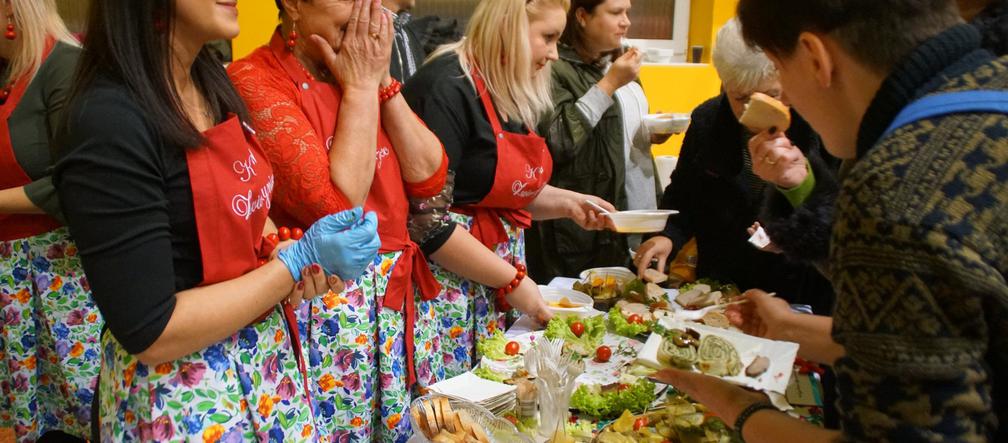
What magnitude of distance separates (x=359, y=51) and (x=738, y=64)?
1.20 metres

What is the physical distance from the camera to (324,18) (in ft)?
5.69

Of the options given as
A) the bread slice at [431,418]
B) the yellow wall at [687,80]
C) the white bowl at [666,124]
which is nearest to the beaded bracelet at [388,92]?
the bread slice at [431,418]

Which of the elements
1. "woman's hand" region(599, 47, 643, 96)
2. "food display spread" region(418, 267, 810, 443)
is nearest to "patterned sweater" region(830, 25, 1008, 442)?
"food display spread" region(418, 267, 810, 443)

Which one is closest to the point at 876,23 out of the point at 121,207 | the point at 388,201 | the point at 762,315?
the point at 762,315

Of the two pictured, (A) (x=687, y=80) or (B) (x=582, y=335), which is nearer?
(B) (x=582, y=335)

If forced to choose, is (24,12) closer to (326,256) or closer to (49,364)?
(49,364)

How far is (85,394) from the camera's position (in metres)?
2.53

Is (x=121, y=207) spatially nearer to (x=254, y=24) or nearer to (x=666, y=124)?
(x=666, y=124)

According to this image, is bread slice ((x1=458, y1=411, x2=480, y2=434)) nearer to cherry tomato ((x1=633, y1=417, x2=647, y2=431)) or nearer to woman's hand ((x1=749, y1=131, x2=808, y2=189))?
cherry tomato ((x1=633, y1=417, x2=647, y2=431))

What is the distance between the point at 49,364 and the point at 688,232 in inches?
91.6

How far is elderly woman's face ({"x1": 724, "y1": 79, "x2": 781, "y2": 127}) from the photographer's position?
2.30 meters

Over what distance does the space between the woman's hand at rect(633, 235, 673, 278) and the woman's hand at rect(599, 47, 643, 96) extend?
78 centimetres

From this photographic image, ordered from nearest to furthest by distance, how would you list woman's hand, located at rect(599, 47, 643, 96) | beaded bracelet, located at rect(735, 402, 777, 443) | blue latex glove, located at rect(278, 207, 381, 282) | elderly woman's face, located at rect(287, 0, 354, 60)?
beaded bracelet, located at rect(735, 402, 777, 443) < blue latex glove, located at rect(278, 207, 381, 282) < elderly woman's face, located at rect(287, 0, 354, 60) < woman's hand, located at rect(599, 47, 643, 96)

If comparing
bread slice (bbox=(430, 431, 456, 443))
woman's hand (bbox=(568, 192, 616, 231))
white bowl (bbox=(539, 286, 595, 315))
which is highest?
bread slice (bbox=(430, 431, 456, 443))
